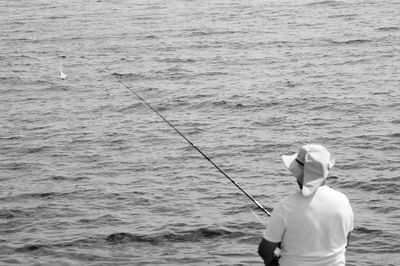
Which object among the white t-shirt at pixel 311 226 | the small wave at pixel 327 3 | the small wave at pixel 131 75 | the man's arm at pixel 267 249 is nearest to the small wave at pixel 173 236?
the man's arm at pixel 267 249

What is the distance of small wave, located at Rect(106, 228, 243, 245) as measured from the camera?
10.7 m

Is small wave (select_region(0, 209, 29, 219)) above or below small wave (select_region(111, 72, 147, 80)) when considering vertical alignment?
above

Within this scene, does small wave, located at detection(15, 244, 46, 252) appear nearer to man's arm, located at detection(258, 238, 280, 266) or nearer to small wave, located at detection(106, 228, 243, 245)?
small wave, located at detection(106, 228, 243, 245)

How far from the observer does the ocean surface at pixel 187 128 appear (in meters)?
10.9

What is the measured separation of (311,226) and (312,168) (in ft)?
1.21

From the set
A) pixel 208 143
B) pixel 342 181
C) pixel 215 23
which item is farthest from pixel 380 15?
pixel 342 181

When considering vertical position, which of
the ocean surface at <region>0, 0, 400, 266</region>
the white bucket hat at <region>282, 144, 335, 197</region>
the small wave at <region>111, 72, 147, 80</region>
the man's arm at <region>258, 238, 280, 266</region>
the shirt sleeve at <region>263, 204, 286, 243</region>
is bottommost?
the small wave at <region>111, 72, 147, 80</region>

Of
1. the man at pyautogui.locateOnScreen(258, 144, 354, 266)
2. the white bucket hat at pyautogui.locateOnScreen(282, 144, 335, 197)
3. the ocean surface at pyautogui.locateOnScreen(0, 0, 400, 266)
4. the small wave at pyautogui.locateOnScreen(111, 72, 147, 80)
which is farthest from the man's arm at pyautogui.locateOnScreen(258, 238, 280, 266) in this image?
the small wave at pyautogui.locateOnScreen(111, 72, 147, 80)

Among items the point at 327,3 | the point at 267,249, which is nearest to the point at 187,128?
the point at 267,249

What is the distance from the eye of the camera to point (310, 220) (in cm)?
548

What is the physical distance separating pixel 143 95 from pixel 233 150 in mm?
4827

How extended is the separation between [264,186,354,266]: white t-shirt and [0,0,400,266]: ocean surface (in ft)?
14.3

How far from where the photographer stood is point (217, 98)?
60.7 ft

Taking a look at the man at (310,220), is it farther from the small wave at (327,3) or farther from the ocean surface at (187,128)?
the small wave at (327,3)
